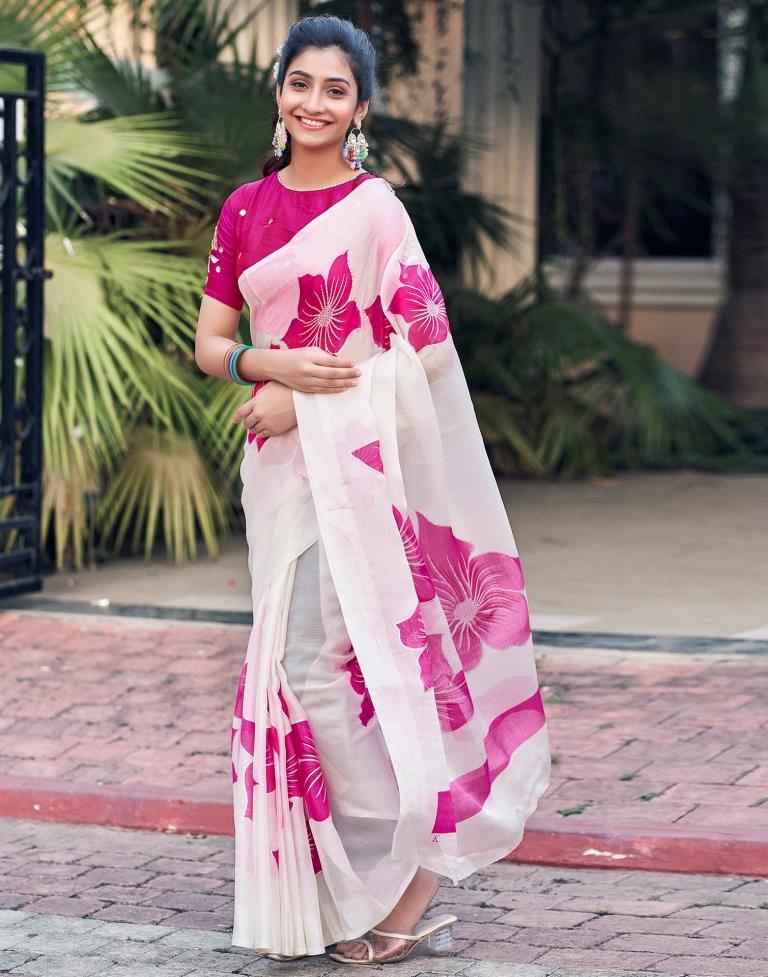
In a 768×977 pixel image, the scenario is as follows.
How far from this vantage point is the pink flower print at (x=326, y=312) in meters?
3.53

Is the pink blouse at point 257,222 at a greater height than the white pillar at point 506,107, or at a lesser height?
lesser

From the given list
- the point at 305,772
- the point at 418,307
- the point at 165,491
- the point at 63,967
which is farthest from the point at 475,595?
the point at 165,491

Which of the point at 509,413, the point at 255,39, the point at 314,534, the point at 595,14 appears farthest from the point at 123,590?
the point at 595,14

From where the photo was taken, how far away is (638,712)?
18.3 feet

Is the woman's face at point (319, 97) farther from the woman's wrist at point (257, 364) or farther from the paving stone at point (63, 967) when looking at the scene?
the paving stone at point (63, 967)

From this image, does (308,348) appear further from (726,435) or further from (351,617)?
(726,435)

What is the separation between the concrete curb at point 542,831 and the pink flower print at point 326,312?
1.62m

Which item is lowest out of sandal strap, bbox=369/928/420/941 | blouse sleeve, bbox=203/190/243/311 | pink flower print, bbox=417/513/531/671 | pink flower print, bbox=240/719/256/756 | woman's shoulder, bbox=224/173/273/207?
sandal strap, bbox=369/928/420/941

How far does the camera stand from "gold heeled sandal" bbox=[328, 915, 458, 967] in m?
3.73

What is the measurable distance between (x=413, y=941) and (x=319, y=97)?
5.78 ft

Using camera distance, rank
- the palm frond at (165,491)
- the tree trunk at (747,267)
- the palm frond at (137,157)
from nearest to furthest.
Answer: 1. the palm frond at (137,157)
2. the palm frond at (165,491)
3. the tree trunk at (747,267)

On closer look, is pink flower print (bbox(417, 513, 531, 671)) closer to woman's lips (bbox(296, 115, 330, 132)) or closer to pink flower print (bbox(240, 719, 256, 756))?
pink flower print (bbox(240, 719, 256, 756))

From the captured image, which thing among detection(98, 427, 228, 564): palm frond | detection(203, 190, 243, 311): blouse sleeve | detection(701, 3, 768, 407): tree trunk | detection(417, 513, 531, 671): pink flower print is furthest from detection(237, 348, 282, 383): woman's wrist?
detection(701, 3, 768, 407): tree trunk

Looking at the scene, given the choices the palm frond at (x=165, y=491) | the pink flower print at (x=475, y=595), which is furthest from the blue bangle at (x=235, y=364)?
the palm frond at (x=165, y=491)
